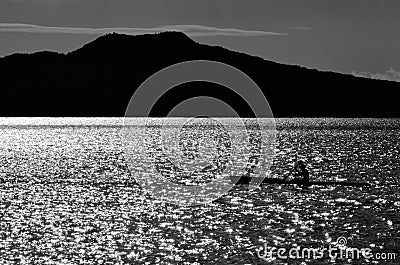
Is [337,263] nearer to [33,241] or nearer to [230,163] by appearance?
[33,241]

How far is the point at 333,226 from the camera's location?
234ft

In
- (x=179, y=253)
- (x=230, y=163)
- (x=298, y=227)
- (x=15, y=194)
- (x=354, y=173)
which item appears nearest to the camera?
(x=179, y=253)

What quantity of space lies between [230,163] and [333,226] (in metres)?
100

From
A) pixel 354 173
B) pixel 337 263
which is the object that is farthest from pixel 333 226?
pixel 354 173

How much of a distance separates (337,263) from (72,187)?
6570 cm

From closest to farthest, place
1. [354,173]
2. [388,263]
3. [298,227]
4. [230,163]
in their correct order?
[388,263] → [298,227] → [354,173] → [230,163]

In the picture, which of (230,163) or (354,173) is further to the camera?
(230,163)

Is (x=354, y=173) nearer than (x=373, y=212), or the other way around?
(x=373, y=212)

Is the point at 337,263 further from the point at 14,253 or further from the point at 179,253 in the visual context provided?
the point at 14,253

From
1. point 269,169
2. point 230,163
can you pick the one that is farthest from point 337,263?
point 230,163

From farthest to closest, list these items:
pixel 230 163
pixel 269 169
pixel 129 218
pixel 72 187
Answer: pixel 230 163 → pixel 269 169 → pixel 72 187 → pixel 129 218

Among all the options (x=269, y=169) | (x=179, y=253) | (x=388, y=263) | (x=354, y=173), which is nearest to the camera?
(x=388, y=263)

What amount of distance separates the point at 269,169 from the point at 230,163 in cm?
2442

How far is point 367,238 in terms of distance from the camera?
Answer: 211ft
